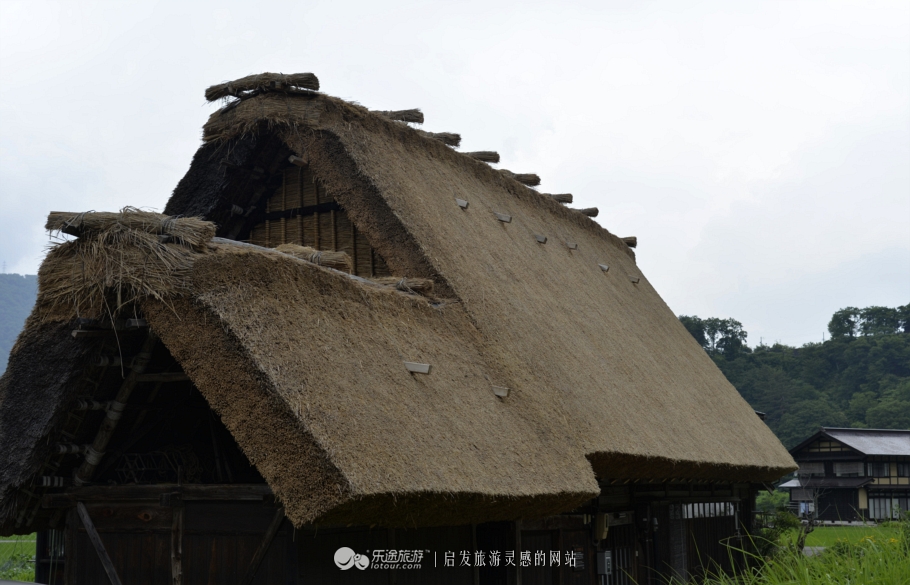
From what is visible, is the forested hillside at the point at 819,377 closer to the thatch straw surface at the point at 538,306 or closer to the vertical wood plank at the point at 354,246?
the thatch straw surface at the point at 538,306

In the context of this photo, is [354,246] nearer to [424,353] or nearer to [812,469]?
[424,353]

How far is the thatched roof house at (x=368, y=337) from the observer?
529 centimetres

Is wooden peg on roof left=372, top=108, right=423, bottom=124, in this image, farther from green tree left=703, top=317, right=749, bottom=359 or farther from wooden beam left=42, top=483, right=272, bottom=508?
green tree left=703, top=317, right=749, bottom=359

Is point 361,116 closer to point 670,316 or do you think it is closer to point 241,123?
point 241,123

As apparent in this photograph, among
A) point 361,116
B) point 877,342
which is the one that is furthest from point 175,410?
point 877,342

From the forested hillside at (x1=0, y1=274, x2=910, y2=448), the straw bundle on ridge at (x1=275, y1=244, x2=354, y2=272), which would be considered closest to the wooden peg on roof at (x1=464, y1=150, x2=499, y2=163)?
the straw bundle on ridge at (x1=275, y1=244, x2=354, y2=272)

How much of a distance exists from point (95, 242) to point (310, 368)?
5.77 ft

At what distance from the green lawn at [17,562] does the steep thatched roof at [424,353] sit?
21.4 ft

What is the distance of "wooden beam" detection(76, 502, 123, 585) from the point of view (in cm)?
669

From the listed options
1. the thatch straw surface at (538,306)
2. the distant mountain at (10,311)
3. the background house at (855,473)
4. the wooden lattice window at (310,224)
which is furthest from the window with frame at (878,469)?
the distant mountain at (10,311)

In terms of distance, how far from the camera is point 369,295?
22.5ft

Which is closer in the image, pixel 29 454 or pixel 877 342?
pixel 29 454

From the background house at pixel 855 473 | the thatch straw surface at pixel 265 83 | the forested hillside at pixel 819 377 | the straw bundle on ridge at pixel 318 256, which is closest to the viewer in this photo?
the straw bundle on ridge at pixel 318 256

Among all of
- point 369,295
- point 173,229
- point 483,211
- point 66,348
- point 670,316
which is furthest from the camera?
point 670,316
